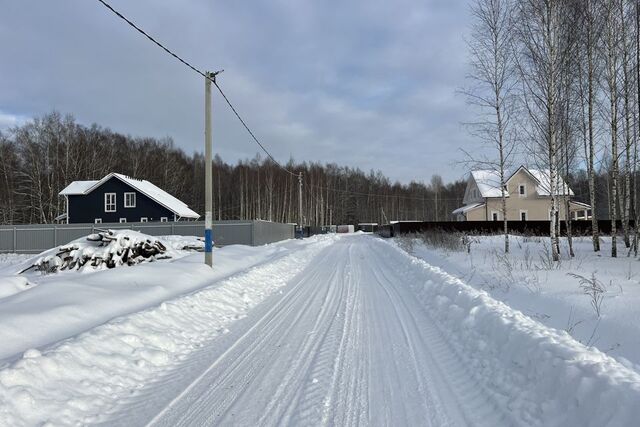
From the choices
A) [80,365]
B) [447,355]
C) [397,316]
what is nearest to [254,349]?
[80,365]

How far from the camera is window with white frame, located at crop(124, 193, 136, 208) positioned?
42.8 meters

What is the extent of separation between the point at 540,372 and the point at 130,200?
45129 mm

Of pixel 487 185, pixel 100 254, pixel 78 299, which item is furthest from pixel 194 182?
pixel 78 299

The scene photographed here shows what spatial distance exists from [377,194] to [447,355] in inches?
4197

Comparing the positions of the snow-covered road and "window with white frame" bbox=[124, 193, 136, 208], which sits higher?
"window with white frame" bbox=[124, 193, 136, 208]

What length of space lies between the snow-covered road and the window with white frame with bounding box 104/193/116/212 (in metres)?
41.3

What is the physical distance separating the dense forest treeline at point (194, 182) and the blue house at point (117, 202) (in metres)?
7.46

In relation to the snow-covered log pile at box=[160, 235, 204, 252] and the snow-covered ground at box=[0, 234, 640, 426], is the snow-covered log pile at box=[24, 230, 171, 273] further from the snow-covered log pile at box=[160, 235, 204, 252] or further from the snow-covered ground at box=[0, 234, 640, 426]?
the snow-covered ground at box=[0, 234, 640, 426]

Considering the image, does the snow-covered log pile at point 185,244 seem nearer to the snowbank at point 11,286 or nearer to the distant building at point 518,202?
the snowbank at point 11,286

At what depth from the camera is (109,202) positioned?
1710 inches

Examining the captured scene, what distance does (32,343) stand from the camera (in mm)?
5262

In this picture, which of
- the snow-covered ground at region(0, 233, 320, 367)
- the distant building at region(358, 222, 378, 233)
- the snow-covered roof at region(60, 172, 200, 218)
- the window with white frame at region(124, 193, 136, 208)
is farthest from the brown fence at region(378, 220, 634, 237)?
the distant building at region(358, 222, 378, 233)

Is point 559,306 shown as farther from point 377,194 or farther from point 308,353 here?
point 377,194

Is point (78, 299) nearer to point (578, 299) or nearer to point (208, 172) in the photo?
point (208, 172)
